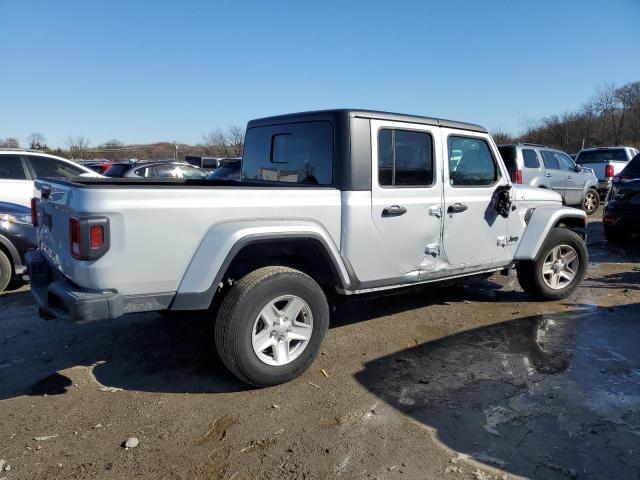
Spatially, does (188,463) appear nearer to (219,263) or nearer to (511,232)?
(219,263)

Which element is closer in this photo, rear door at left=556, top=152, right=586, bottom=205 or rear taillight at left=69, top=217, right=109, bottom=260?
rear taillight at left=69, top=217, right=109, bottom=260

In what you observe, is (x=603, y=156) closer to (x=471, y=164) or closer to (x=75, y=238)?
(x=471, y=164)

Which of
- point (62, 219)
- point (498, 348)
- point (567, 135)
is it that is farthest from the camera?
point (567, 135)

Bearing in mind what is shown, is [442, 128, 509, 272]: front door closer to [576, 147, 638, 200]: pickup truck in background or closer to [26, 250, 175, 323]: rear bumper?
[26, 250, 175, 323]: rear bumper

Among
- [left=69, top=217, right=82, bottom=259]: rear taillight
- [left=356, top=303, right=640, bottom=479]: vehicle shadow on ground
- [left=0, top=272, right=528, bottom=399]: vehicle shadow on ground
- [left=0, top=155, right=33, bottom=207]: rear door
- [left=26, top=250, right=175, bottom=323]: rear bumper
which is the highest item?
[left=0, top=155, right=33, bottom=207]: rear door

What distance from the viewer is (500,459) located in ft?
9.03

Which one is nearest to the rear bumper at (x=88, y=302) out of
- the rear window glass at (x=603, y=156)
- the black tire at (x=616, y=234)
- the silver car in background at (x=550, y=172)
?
the black tire at (x=616, y=234)

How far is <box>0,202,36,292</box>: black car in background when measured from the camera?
596 cm

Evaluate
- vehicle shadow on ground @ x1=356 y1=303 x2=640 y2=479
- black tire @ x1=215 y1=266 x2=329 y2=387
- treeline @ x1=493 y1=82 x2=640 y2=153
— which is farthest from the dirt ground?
treeline @ x1=493 y1=82 x2=640 y2=153

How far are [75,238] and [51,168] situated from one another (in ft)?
21.9

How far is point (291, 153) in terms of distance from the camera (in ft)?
14.3

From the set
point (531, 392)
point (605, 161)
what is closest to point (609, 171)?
point (605, 161)

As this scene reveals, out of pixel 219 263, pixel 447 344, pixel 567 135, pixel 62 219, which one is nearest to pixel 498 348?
pixel 447 344

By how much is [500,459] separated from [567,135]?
59.0 metres
